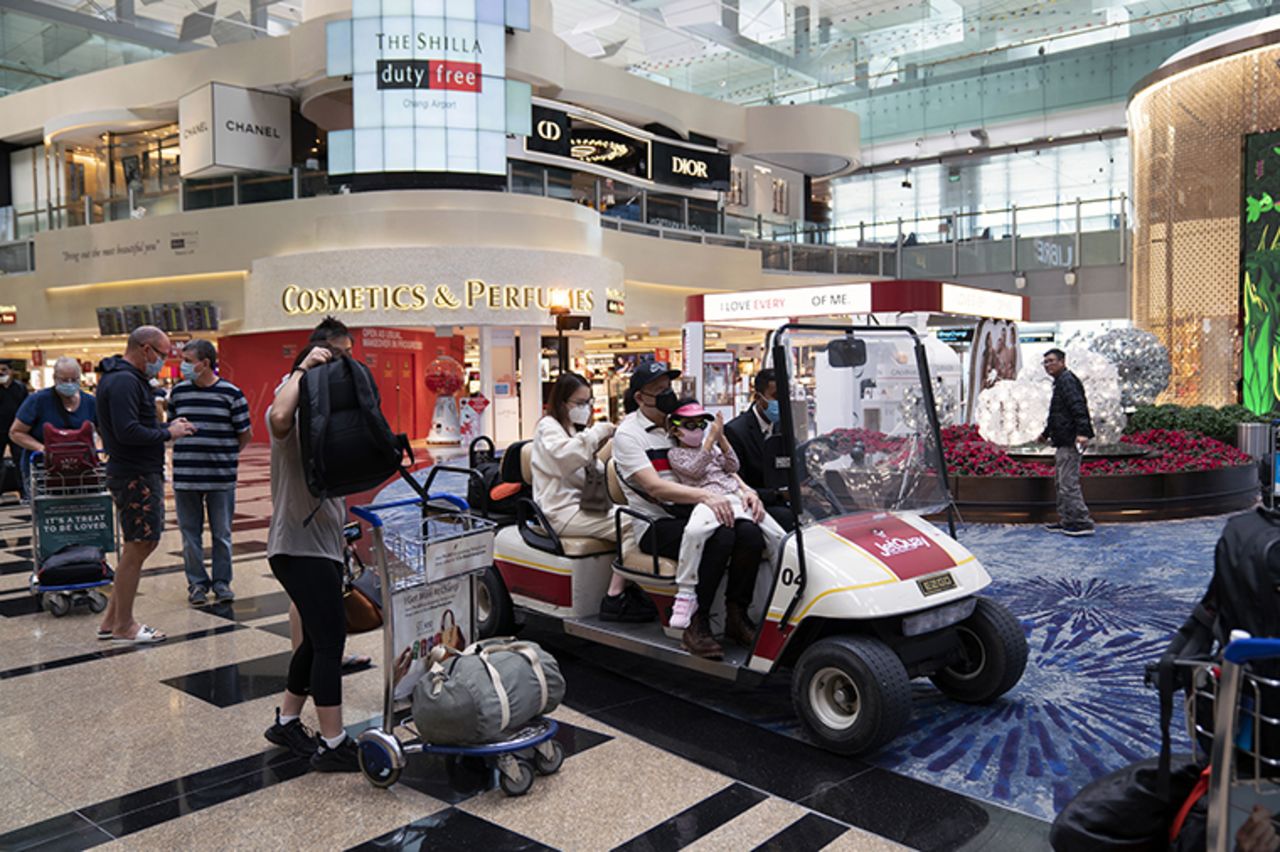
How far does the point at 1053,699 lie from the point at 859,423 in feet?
4.91

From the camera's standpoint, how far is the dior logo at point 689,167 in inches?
974

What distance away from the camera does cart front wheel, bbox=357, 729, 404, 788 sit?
133 inches

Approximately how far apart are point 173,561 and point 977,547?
6.45m

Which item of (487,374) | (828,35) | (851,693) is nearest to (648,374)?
(851,693)

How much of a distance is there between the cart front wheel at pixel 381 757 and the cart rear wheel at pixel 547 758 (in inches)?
18.9

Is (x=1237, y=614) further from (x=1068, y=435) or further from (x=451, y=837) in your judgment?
(x=1068, y=435)

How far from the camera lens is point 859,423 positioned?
14.3 feet

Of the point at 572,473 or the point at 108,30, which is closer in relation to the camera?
the point at 572,473

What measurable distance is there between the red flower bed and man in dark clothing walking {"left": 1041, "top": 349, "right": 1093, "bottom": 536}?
29.2 inches

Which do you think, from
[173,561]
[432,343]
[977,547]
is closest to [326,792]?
[173,561]

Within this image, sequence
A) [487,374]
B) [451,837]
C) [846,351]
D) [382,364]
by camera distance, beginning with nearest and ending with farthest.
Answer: [451,837] < [846,351] < [487,374] < [382,364]

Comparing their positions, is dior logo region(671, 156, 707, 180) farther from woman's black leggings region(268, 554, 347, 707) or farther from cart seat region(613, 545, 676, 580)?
woman's black leggings region(268, 554, 347, 707)

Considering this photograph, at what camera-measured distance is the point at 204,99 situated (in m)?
20.4

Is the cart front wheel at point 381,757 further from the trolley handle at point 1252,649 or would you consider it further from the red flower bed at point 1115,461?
the red flower bed at point 1115,461
